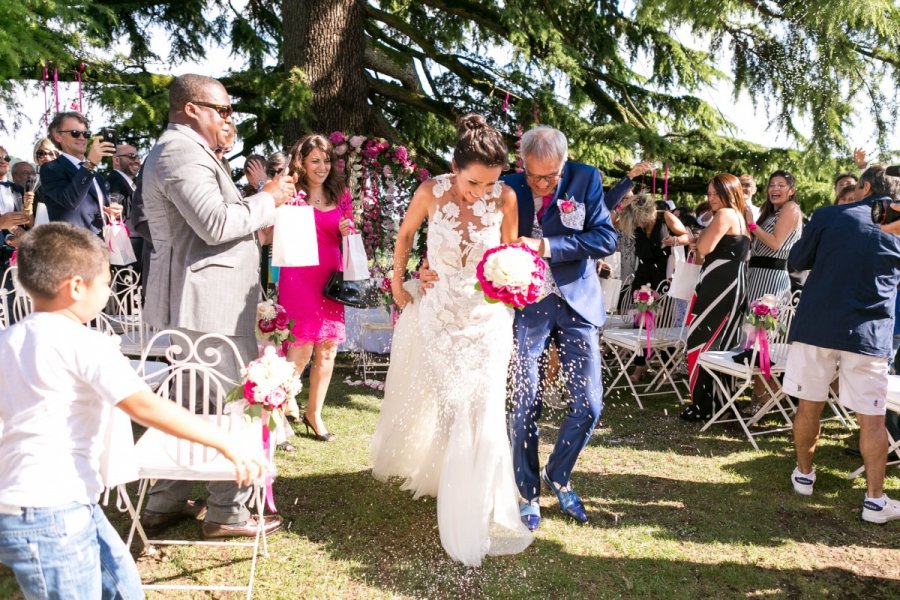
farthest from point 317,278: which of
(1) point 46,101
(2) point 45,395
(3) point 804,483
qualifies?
(1) point 46,101

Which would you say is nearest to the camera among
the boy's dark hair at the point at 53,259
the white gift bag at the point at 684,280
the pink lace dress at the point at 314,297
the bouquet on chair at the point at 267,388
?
the boy's dark hair at the point at 53,259

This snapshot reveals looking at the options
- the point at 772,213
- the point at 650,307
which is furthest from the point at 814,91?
the point at 650,307

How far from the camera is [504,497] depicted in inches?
138

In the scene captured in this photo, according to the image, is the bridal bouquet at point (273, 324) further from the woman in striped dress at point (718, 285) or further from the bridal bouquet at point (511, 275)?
the woman in striped dress at point (718, 285)

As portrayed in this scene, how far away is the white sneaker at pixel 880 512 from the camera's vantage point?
4.04 m

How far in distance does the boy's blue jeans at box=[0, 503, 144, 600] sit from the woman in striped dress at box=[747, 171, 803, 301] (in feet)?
18.9

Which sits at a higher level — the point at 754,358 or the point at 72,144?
the point at 72,144

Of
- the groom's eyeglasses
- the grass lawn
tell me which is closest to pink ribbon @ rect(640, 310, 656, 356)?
the grass lawn

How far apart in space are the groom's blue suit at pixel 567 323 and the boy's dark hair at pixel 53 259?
2298 mm

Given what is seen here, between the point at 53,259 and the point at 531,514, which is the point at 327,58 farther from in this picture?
the point at 53,259

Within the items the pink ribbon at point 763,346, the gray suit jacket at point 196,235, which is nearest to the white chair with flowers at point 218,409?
the gray suit jacket at point 196,235

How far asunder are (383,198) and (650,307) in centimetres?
323

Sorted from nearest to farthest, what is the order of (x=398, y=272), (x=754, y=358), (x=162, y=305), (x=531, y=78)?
(x=162, y=305), (x=398, y=272), (x=754, y=358), (x=531, y=78)

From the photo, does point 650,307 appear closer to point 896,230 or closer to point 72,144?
point 896,230
